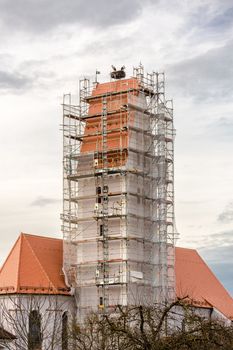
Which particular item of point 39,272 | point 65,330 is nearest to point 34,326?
point 65,330

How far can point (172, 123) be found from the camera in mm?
73188

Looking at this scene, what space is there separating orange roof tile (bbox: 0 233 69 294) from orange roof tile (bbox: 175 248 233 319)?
1208 centimetres

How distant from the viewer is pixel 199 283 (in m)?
82.1

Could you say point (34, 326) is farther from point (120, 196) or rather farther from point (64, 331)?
point (120, 196)

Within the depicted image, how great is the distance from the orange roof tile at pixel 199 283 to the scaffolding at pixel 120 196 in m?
7.81

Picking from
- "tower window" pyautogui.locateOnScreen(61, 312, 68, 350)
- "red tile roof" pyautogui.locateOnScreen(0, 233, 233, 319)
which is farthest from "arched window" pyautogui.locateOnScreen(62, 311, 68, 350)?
"red tile roof" pyautogui.locateOnScreen(0, 233, 233, 319)

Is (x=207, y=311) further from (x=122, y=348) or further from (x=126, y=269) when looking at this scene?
(x=122, y=348)

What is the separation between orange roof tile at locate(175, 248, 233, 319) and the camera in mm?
78312

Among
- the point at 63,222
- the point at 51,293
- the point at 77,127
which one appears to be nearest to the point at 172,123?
the point at 77,127

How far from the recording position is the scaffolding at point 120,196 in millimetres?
66750

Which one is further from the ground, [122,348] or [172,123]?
[172,123]

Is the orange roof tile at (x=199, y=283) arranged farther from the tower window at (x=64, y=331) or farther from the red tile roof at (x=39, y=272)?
the tower window at (x=64, y=331)

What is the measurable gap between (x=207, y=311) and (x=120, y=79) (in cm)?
2137

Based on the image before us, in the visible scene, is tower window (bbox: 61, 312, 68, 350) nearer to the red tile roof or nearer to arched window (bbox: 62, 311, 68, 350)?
arched window (bbox: 62, 311, 68, 350)
